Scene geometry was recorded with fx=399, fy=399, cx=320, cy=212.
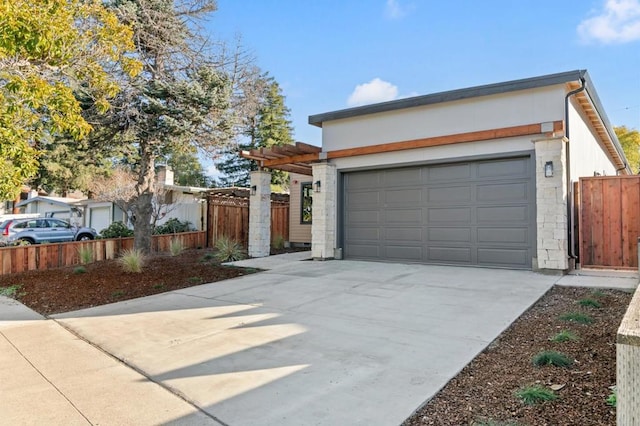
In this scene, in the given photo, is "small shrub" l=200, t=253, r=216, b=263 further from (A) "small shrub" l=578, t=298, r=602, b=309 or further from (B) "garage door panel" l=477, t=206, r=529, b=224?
(A) "small shrub" l=578, t=298, r=602, b=309

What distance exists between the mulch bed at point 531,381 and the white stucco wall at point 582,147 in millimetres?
5178

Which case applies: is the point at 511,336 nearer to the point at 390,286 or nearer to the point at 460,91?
the point at 390,286

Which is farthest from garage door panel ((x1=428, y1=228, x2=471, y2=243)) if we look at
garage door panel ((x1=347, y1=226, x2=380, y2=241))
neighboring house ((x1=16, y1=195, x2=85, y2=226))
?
neighboring house ((x1=16, y1=195, x2=85, y2=226))

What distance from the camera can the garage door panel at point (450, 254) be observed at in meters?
9.11

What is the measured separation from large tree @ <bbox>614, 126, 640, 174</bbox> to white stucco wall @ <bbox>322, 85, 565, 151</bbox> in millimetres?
26312

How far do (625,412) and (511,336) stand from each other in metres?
2.67

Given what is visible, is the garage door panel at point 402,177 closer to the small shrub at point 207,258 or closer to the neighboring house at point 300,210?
the neighboring house at point 300,210

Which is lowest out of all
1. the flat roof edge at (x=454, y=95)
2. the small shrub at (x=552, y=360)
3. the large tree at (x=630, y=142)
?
the small shrub at (x=552, y=360)

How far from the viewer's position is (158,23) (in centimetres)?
1120

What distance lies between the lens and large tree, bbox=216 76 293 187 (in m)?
30.3

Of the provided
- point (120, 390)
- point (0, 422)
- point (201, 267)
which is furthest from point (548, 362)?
point (201, 267)

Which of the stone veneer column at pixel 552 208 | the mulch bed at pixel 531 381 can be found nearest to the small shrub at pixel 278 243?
the stone veneer column at pixel 552 208

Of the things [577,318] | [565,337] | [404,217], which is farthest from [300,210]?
[565,337]

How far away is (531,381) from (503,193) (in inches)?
247
